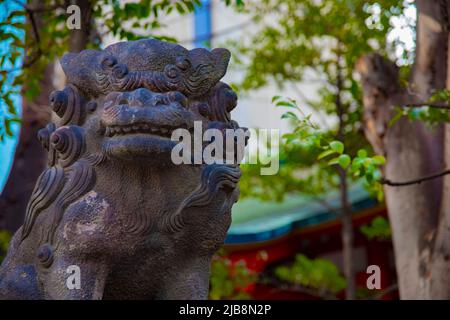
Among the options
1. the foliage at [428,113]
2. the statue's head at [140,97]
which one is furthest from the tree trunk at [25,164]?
the statue's head at [140,97]

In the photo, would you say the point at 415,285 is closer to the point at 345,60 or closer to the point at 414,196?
the point at 414,196

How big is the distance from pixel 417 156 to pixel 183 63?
109 inches

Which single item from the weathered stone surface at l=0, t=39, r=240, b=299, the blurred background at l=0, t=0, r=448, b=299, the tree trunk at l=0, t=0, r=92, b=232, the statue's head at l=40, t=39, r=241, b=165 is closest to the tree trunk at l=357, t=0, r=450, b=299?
the blurred background at l=0, t=0, r=448, b=299

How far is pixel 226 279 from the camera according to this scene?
6.63 metres

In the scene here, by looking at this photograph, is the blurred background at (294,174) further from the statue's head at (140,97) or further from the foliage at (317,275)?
the statue's head at (140,97)

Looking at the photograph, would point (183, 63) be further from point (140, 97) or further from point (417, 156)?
point (417, 156)

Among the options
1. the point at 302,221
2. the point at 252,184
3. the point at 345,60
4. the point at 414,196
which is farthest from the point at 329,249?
the point at 414,196

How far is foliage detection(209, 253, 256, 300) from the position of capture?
6.17 m

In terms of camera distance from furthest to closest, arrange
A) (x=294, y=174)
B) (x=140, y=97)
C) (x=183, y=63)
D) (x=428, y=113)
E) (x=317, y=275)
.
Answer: (x=294, y=174)
(x=317, y=275)
(x=428, y=113)
(x=183, y=63)
(x=140, y=97)

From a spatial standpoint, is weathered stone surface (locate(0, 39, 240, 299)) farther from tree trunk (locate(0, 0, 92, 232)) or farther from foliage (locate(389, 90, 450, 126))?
tree trunk (locate(0, 0, 92, 232))

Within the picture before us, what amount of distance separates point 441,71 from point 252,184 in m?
3.26

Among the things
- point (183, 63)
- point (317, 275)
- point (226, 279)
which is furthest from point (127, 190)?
point (317, 275)

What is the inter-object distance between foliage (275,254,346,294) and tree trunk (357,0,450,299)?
202 cm

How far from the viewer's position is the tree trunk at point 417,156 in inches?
191
